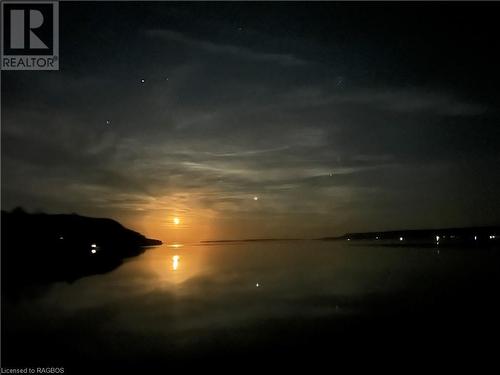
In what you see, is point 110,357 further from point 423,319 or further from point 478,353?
point 423,319

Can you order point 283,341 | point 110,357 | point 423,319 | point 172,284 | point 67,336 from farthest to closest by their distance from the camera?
point 172,284 → point 423,319 → point 67,336 → point 283,341 → point 110,357

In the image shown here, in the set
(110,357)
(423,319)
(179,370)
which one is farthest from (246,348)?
(423,319)

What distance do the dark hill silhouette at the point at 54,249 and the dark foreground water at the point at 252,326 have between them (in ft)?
32.7

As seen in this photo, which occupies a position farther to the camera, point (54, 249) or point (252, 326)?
point (54, 249)

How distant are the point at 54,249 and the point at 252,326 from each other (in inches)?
2598

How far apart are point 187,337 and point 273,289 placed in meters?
11.2

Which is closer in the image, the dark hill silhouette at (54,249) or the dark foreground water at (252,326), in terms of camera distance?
the dark foreground water at (252,326)

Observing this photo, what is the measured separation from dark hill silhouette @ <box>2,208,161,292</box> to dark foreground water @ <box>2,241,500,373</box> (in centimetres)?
995

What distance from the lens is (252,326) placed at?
14422mm

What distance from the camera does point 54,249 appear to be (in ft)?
228

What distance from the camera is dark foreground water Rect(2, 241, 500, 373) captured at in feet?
35.7

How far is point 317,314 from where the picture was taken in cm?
1633

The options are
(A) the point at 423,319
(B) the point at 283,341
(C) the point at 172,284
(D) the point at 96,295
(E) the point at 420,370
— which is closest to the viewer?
(E) the point at 420,370

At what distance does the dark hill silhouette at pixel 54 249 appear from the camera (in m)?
34.1
